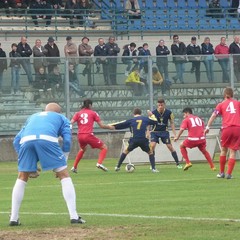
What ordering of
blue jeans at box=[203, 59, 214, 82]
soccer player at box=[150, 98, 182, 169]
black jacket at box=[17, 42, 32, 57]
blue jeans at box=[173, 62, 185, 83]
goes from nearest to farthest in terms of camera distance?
1. soccer player at box=[150, 98, 182, 169]
2. blue jeans at box=[173, 62, 185, 83]
3. blue jeans at box=[203, 59, 214, 82]
4. black jacket at box=[17, 42, 32, 57]

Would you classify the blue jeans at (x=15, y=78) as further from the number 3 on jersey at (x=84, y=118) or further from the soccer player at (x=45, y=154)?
the soccer player at (x=45, y=154)

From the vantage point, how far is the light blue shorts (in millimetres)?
14430

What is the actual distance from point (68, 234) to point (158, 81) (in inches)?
896

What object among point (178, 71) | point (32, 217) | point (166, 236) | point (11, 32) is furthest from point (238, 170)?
point (11, 32)

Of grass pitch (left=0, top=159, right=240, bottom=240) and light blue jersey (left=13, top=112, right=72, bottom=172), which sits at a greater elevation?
light blue jersey (left=13, top=112, right=72, bottom=172)

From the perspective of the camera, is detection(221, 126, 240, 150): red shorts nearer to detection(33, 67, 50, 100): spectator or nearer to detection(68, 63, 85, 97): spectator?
detection(33, 67, 50, 100): spectator

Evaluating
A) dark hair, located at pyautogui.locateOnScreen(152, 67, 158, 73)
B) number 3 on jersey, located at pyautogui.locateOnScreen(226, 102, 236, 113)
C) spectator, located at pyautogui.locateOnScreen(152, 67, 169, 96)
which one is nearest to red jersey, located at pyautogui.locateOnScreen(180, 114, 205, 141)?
number 3 on jersey, located at pyautogui.locateOnScreen(226, 102, 236, 113)

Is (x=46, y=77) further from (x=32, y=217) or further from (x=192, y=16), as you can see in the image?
(x=32, y=217)

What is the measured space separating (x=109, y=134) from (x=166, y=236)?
76.2 ft

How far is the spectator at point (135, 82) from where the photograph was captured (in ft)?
116

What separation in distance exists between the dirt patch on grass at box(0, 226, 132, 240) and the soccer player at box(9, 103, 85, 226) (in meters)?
0.54

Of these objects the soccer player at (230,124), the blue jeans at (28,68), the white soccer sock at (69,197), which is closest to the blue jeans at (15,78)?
the blue jeans at (28,68)

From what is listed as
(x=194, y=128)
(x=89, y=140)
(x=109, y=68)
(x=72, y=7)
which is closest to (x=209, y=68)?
(x=109, y=68)

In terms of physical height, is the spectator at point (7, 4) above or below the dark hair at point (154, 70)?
above
